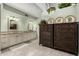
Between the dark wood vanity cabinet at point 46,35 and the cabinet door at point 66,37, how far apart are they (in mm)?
253

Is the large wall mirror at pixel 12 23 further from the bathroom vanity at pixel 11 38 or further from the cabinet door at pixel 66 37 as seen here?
the cabinet door at pixel 66 37

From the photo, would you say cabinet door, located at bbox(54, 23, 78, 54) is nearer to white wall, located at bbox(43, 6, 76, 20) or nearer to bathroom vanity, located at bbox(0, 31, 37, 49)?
white wall, located at bbox(43, 6, 76, 20)

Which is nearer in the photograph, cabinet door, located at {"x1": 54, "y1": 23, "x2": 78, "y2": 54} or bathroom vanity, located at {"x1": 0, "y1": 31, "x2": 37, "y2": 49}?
cabinet door, located at {"x1": 54, "y1": 23, "x2": 78, "y2": 54}

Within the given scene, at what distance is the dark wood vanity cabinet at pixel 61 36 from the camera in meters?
2.64

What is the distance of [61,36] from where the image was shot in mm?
3014

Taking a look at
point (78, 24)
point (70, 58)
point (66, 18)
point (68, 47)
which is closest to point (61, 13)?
point (66, 18)

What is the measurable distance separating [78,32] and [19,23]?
126 inches

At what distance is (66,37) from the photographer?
2.85 m

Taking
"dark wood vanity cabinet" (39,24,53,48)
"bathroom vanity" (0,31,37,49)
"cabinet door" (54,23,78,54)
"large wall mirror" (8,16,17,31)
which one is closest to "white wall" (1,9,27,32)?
"large wall mirror" (8,16,17,31)

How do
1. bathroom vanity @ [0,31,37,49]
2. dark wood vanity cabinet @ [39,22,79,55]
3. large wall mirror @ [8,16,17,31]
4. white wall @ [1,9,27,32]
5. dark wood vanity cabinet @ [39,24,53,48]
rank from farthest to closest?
large wall mirror @ [8,16,17,31] < white wall @ [1,9,27,32] < dark wood vanity cabinet @ [39,24,53,48] < bathroom vanity @ [0,31,37,49] < dark wood vanity cabinet @ [39,22,79,55]

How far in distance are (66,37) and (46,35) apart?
1.00 meters

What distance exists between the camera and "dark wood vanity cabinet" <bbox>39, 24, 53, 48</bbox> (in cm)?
343

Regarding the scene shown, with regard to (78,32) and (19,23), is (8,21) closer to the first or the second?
(19,23)

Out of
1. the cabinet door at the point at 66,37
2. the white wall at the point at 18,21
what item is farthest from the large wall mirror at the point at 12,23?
the cabinet door at the point at 66,37
